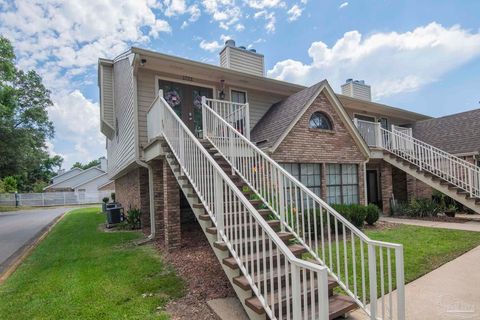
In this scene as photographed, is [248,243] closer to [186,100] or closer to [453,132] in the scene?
[186,100]

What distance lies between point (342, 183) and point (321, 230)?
296 inches

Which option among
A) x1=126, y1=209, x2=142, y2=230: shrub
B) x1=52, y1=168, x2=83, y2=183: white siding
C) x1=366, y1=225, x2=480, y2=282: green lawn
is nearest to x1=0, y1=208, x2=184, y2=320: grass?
Result: x1=126, y1=209, x2=142, y2=230: shrub

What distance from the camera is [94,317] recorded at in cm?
376

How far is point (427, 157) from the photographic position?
11.4 meters

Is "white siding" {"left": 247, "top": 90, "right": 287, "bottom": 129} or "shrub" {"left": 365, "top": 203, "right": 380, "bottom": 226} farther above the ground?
"white siding" {"left": 247, "top": 90, "right": 287, "bottom": 129}

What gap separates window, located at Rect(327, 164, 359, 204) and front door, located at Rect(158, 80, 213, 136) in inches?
197

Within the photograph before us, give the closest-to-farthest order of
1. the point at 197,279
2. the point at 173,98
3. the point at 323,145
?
the point at 197,279
the point at 173,98
the point at 323,145

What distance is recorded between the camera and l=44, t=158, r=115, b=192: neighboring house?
4103 centimetres

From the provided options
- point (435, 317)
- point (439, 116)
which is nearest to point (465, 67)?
point (439, 116)

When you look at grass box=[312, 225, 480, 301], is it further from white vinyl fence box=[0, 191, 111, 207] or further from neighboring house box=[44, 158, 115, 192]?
neighboring house box=[44, 158, 115, 192]

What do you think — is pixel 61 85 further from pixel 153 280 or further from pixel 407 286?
pixel 407 286

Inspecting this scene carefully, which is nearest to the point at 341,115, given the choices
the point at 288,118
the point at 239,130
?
the point at 288,118

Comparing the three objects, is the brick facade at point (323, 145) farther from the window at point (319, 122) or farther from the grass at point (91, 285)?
the grass at point (91, 285)

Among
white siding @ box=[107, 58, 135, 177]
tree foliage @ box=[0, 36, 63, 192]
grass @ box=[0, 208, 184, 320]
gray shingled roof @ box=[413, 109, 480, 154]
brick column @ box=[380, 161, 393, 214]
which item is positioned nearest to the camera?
grass @ box=[0, 208, 184, 320]
